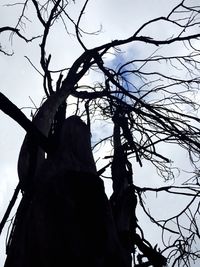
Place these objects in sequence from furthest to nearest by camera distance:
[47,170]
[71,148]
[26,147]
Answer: [26,147], [71,148], [47,170]

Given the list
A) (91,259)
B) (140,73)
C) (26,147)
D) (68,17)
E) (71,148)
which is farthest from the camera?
(140,73)

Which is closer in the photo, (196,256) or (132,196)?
(132,196)

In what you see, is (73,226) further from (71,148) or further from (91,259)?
(71,148)

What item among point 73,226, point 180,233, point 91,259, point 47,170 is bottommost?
point 91,259

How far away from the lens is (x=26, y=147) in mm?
2166

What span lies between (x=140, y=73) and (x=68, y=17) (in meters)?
1.13

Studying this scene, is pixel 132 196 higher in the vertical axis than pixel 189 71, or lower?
lower

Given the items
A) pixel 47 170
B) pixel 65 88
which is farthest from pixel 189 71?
pixel 47 170

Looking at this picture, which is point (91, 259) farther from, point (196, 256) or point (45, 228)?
point (196, 256)

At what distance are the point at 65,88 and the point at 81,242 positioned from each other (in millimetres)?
1643

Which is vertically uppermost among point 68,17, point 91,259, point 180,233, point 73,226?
point 68,17

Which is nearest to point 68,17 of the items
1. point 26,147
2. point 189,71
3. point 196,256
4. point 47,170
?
point 189,71

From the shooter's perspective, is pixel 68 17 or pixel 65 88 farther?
pixel 68 17

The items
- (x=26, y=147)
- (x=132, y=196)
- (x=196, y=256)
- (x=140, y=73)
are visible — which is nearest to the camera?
(x=26, y=147)
